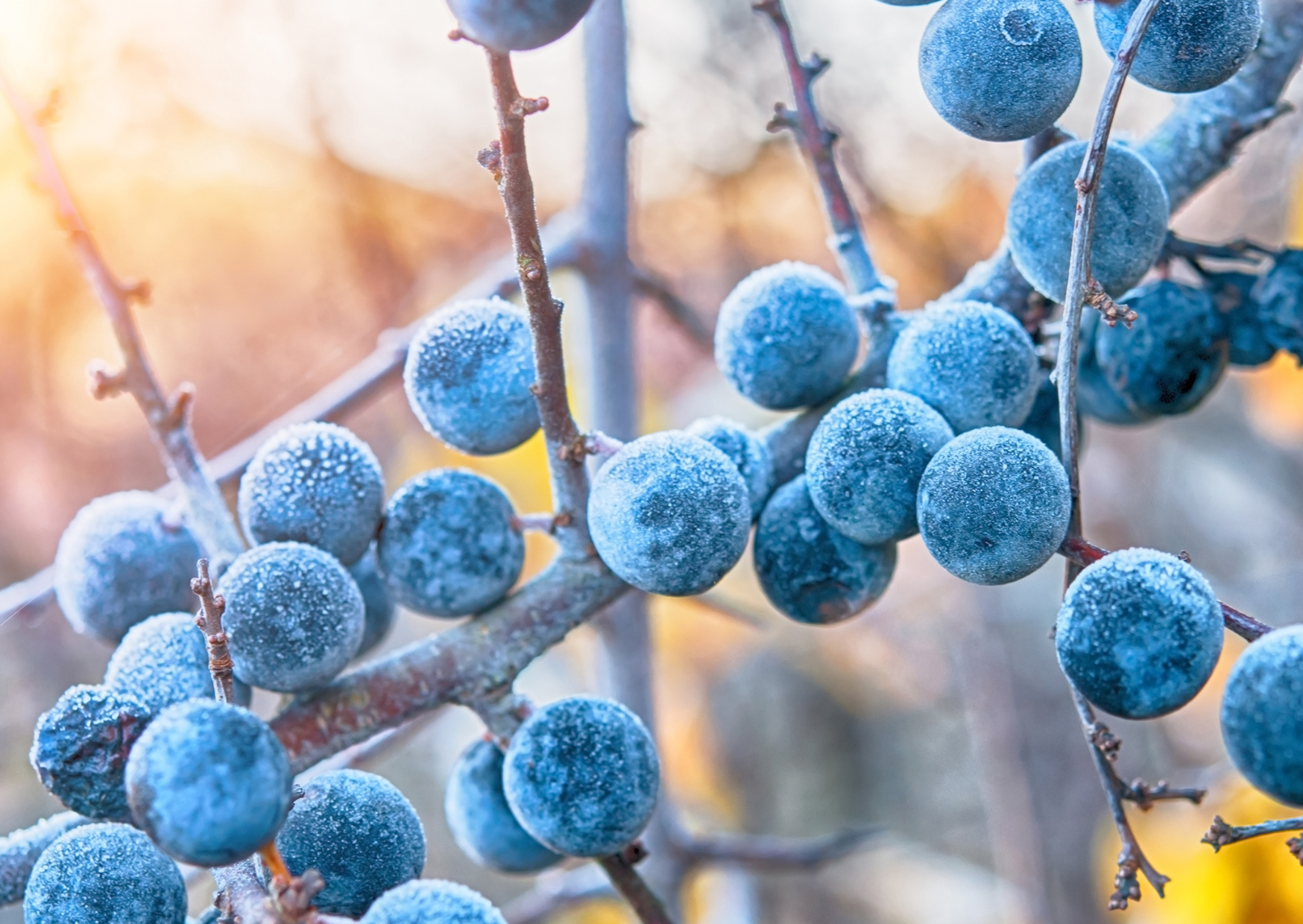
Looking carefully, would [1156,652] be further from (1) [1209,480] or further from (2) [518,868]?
(1) [1209,480]

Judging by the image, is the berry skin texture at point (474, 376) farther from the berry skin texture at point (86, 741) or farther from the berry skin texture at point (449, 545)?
the berry skin texture at point (86, 741)

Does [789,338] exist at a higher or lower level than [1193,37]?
lower

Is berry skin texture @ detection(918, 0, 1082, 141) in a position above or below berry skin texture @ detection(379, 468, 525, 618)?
above

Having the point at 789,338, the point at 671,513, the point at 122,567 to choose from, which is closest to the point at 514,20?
the point at 671,513

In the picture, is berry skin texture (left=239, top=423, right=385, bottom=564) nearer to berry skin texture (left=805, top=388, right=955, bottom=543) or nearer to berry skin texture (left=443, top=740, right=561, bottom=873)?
berry skin texture (left=443, top=740, right=561, bottom=873)

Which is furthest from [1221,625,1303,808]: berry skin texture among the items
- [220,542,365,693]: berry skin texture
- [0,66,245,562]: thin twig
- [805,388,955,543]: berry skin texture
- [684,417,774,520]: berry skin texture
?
[0,66,245,562]: thin twig

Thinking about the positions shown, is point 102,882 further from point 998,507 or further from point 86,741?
point 998,507
